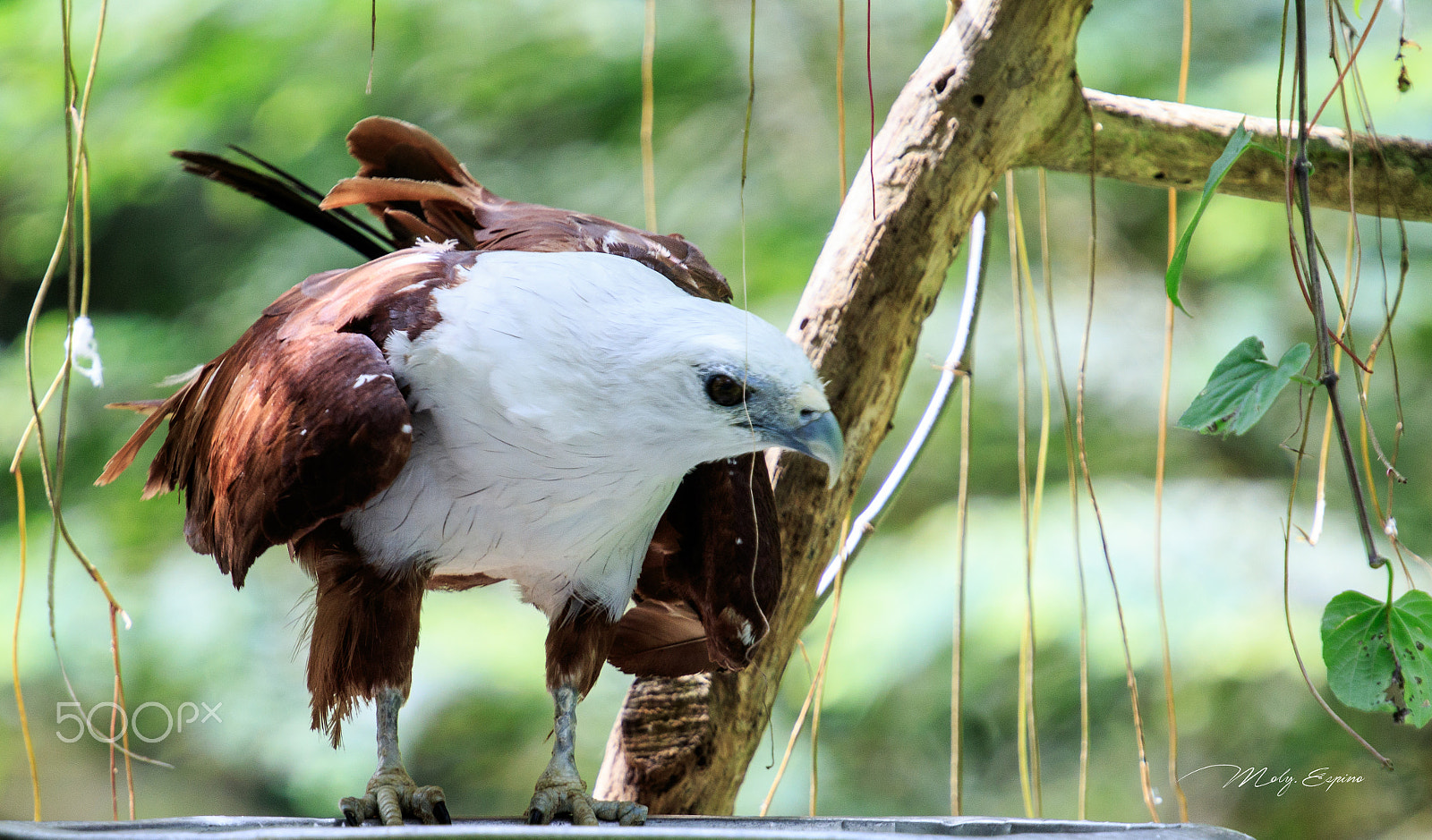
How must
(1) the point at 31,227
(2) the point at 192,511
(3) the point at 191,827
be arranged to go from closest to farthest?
(3) the point at 191,827 < (2) the point at 192,511 < (1) the point at 31,227

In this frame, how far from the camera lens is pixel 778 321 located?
4.53 m

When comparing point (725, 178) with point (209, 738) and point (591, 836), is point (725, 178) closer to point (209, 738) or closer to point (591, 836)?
point (209, 738)

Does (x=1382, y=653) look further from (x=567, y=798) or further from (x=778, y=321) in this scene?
(x=778, y=321)

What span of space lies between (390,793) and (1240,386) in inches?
57.8

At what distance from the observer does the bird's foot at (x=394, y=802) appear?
1.86 metres

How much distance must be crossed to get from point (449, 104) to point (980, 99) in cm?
357

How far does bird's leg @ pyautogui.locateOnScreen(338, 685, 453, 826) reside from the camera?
187 cm

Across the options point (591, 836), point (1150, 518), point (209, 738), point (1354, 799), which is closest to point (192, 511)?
point (591, 836)

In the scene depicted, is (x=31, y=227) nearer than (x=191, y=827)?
No

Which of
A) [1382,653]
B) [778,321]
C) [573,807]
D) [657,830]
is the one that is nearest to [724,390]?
[657,830]

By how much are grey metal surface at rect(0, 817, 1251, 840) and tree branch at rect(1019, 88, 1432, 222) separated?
1416 millimetres

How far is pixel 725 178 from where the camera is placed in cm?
520

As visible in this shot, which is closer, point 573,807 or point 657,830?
point 657,830

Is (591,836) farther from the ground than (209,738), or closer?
farther from the ground
